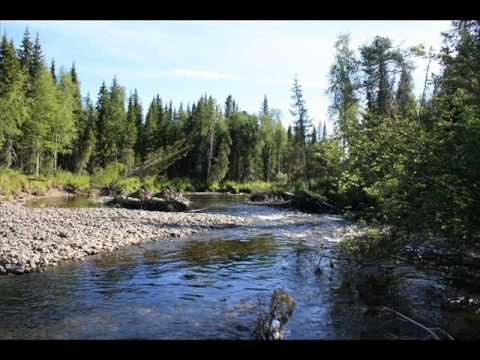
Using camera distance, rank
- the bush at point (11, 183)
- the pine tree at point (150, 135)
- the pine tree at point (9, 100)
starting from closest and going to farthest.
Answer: the bush at point (11, 183) < the pine tree at point (9, 100) < the pine tree at point (150, 135)

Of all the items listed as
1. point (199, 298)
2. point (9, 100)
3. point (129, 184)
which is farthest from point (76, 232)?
point (129, 184)

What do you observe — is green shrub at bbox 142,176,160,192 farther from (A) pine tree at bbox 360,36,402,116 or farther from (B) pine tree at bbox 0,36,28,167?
(A) pine tree at bbox 360,36,402,116

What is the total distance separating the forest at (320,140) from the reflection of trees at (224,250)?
3601mm

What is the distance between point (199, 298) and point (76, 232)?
7979mm

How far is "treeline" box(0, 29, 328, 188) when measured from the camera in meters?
39.8

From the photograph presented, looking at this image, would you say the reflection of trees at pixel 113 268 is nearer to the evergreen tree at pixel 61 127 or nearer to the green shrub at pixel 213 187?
the evergreen tree at pixel 61 127

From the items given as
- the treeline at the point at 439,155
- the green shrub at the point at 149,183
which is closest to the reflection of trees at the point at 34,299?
the treeline at the point at 439,155

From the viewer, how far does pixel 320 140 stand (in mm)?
42531

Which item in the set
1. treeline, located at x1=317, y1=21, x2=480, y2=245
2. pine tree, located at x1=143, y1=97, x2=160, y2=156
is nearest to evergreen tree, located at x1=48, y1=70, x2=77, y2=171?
pine tree, located at x1=143, y1=97, x2=160, y2=156

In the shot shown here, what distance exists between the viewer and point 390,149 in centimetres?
934

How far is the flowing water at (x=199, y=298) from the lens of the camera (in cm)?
691

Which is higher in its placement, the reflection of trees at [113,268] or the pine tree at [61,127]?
the pine tree at [61,127]
